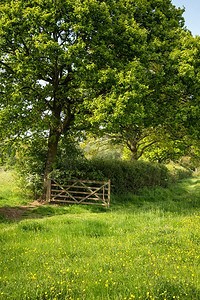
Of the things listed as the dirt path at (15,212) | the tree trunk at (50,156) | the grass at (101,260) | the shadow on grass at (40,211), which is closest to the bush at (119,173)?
the tree trunk at (50,156)

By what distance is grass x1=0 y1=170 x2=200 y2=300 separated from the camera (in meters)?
4.39

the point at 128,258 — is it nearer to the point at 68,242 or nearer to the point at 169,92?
the point at 68,242

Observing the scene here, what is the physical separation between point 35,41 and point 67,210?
9.24 m

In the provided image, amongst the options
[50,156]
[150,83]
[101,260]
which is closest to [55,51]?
[150,83]

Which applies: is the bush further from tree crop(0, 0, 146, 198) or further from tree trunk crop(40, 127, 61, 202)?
tree crop(0, 0, 146, 198)

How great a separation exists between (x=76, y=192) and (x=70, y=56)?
313 inches

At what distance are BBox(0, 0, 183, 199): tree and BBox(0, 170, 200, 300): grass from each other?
5.73 metres

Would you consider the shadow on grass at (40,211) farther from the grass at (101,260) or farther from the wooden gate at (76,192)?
the grass at (101,260)

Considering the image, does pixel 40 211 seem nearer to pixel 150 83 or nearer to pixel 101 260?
pixel 101 260

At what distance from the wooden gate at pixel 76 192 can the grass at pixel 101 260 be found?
5.30 m

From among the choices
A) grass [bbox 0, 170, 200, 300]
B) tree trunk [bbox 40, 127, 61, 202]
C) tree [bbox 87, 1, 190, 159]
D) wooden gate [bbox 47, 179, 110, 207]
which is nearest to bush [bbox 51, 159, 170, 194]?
wooden gate [bbox 47, 179, 110, 207]

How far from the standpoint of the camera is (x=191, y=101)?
47.0 ft

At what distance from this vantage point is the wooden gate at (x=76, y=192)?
1485 cm

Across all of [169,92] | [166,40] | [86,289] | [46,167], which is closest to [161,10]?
[166,40]
